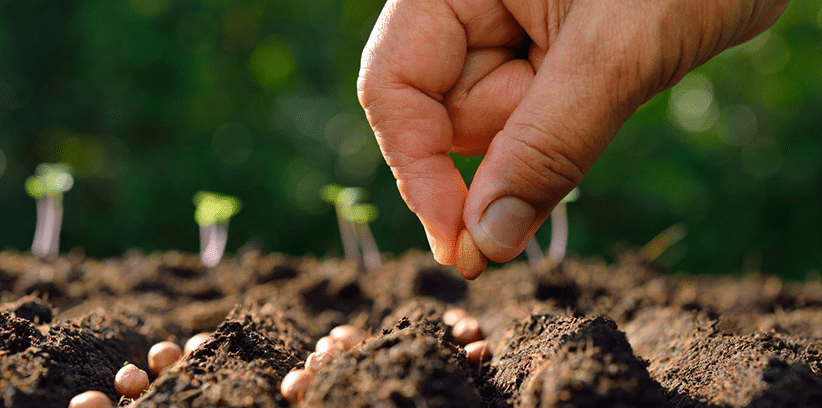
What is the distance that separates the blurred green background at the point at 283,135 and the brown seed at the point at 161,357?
2.90 metres

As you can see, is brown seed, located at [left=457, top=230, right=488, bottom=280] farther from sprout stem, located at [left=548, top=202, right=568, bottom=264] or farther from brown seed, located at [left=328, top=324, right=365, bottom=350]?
sprout stem, located at [left=548, top=202, right=568, bottom=264]

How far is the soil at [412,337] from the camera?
898 millimetres

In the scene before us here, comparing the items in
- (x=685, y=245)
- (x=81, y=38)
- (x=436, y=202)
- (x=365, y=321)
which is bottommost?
(x=685, y=245)

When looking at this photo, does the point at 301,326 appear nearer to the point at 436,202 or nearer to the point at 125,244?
the point at 436,202

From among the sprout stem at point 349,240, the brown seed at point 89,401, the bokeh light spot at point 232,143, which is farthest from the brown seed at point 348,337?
the bokeh light spot at point 232,143

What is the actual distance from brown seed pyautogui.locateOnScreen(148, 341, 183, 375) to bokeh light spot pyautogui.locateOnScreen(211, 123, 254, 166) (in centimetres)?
321

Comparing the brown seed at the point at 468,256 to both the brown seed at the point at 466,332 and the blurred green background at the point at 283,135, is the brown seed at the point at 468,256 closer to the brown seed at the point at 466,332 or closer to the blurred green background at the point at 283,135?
the brown seed at the point at 466,332

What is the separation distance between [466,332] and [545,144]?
66 cm

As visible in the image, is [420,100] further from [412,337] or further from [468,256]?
[412,337]

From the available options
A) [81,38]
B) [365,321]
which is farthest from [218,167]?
[365,321]

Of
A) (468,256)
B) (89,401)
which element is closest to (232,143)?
(468,256)

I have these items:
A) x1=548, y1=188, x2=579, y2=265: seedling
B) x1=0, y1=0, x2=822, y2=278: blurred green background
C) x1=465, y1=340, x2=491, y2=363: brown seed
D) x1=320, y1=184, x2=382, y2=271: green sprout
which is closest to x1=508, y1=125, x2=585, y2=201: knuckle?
x1=465, y1=340, x2=491, y2=363: brown seed

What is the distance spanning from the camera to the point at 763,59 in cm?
422

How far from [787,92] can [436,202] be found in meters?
3.92
